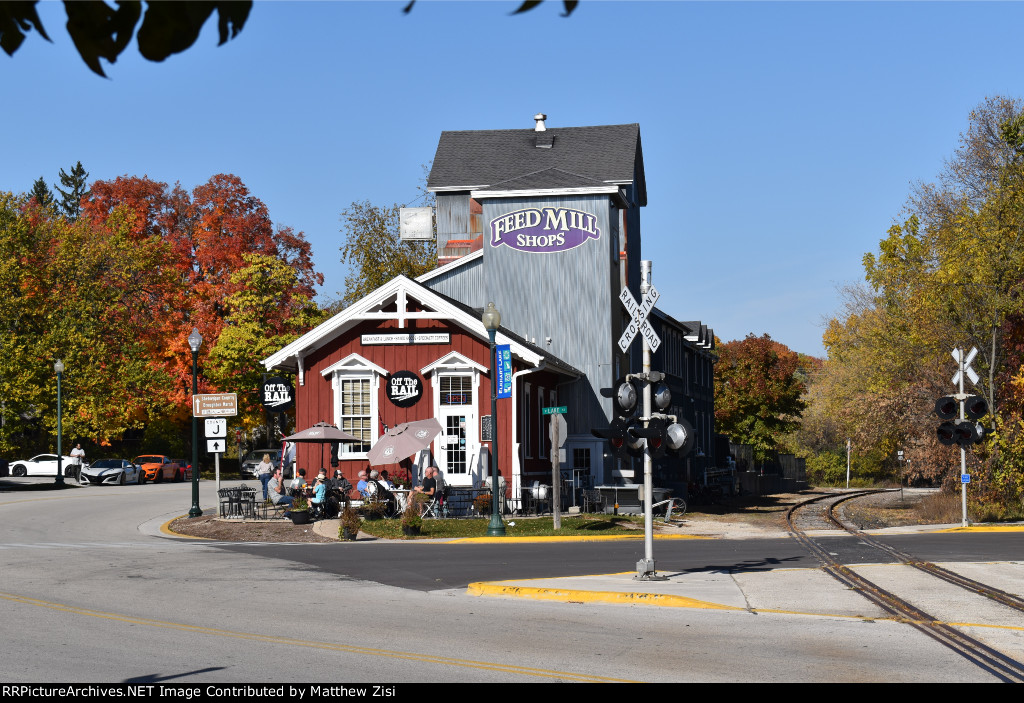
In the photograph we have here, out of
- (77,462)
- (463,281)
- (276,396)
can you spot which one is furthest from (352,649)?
(77,462)

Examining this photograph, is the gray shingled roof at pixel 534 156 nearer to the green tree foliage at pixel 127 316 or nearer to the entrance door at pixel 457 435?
the entrance door at pixel 457 435

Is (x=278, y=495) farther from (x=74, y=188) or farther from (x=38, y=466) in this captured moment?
(x=74, y=188)

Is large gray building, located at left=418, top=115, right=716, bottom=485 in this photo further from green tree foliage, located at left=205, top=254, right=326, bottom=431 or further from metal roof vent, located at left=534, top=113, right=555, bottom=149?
green tree foliage, located at left=205, top=254, right=326, bottom=431

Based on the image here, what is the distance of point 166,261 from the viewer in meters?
64.1

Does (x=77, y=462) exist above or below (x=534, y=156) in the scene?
below

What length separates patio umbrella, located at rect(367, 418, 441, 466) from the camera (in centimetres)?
2903

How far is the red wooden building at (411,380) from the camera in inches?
1251

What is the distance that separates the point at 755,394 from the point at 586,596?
53085mm

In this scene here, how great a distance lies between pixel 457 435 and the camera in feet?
105

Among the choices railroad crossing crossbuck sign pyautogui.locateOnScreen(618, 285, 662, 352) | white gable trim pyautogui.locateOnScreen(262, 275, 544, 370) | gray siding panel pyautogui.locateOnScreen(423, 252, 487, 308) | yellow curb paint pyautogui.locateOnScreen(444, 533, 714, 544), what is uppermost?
gray siding panel pyautogui.locateOnScreen(423, 252, 487, 308)

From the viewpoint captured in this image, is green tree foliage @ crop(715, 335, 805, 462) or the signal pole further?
green tree foliage @ crop(715, 335, 805, 462)

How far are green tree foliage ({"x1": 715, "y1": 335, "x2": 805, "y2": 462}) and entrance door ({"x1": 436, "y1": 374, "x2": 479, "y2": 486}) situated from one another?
121 feet

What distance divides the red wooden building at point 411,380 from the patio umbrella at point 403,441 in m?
1.64

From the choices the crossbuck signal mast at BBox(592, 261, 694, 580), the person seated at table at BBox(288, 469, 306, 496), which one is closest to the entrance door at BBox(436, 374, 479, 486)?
the person seated at table at BBox(288, 469, 306, 496)
